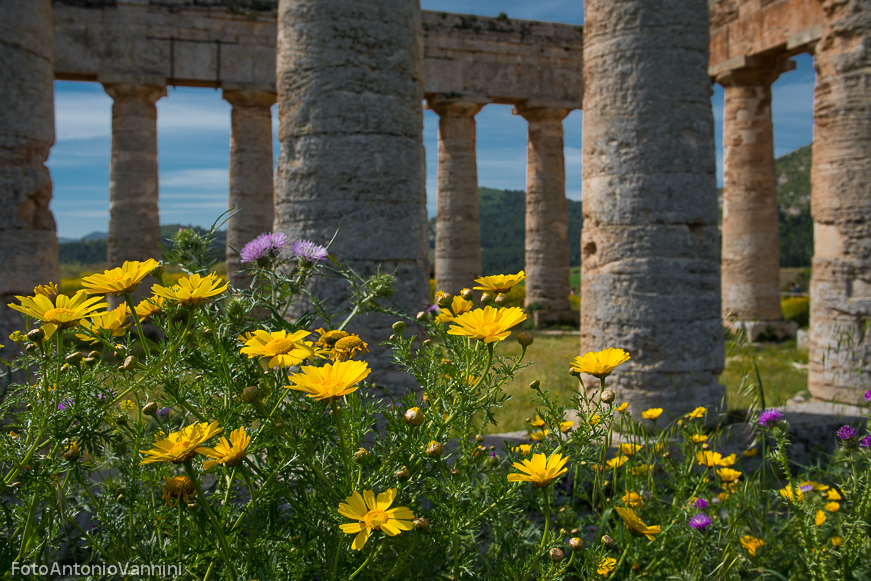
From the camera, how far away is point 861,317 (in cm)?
756

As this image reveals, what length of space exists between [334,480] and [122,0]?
49.8 ft

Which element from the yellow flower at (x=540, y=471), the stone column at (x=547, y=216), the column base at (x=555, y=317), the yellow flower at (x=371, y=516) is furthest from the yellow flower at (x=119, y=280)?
the stone column at (x=547, y=216)

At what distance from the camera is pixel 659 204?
5.84m

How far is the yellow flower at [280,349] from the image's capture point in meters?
1.33

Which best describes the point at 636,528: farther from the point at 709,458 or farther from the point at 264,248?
the point at 264,248

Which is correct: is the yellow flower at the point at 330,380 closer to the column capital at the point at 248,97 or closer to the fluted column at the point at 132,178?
the fluted column at the point at 132,178

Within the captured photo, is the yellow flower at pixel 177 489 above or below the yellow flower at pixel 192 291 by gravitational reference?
below

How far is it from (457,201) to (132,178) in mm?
7793

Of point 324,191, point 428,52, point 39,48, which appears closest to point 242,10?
point 428,52

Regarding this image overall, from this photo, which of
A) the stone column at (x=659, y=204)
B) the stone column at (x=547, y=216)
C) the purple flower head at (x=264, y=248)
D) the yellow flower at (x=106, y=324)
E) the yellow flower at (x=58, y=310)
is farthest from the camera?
the stone column at (x=547, y=216)

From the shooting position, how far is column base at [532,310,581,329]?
1594cm


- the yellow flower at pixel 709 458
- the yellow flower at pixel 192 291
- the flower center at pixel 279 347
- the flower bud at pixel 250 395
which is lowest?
the yellow flower at pixel 709 458

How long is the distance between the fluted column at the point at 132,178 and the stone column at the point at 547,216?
9.48 meters

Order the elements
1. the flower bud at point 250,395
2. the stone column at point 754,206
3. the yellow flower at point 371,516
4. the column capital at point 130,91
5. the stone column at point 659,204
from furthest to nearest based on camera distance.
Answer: the column capital at point 130,91 < the stone column at point 754,206 < the stone column at point 659,204 < the flower bud at point 250,395 < the yellow flower at point 371,516
